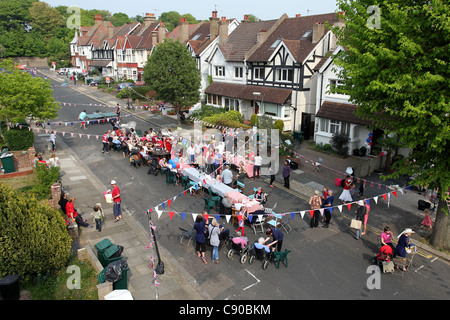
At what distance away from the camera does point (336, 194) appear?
18453 mm

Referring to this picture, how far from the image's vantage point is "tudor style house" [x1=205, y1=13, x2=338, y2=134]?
97.1 feet

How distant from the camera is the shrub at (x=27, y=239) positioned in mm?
9992

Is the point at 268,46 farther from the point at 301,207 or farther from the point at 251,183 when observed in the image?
the point at 301,207

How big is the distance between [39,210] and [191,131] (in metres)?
21.4

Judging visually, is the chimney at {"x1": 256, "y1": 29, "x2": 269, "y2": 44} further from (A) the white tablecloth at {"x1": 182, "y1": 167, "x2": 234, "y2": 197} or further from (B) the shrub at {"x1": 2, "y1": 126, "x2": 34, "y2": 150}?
(B) the shrub at {"x1": 2, "y1": 126, "x2": 34, "y2": 150}

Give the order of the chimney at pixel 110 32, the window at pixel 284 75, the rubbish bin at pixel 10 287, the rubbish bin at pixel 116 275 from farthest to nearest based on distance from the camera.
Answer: the chimney at pixel 110 32, the window at pixel 284 75, the rubbish bin at pixel 116 275, the rubbish bin at pixel 10 287

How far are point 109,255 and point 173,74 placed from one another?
23163 millimetres

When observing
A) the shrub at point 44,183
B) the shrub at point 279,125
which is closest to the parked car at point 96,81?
the shrub at point 279,125

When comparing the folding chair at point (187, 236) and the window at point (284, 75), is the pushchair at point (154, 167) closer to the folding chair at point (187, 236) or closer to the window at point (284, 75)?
the folding chair at point (187, 236)

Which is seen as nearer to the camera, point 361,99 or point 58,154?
point 361,99

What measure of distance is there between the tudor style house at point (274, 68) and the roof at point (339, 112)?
2677mm

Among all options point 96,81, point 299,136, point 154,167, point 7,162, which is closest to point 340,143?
point 299,136

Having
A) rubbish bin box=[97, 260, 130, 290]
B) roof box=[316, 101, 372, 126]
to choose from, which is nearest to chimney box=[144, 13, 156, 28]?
roof box=[316, 101, 372, 126]
